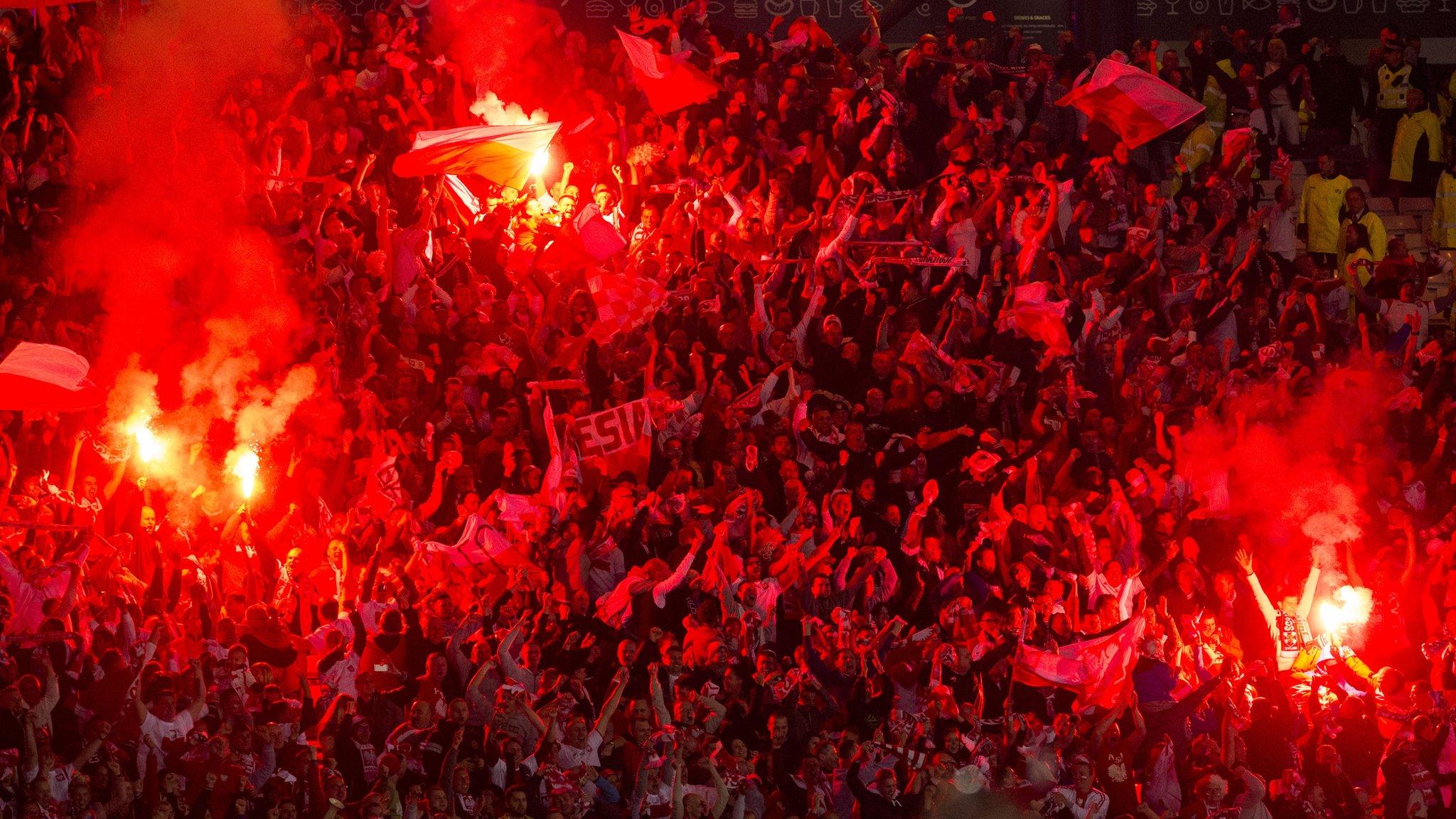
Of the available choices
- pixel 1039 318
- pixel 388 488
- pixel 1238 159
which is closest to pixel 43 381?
pixel 388 488

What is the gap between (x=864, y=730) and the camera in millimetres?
12859

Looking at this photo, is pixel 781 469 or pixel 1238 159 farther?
pixel 1238 159

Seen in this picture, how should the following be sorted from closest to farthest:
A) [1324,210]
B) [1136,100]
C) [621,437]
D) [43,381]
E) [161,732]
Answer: [161,732] → [43,381] → [621,437] → [1136,100] → [1324,210]

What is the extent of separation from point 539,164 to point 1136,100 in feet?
16.1

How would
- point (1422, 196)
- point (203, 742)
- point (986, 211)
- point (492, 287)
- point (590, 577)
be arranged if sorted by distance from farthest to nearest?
point (1422, 196), point (986, 211), point (492, 287), point (590, 577), point (203, 742)

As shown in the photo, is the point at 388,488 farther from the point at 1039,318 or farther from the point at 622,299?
the point at 1039,318

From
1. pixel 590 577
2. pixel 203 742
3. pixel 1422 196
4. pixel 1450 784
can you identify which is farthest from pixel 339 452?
pixel 1422 196

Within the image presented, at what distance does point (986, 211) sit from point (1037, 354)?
149cm

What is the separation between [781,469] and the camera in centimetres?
1440

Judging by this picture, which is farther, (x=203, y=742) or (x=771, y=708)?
(x=771, y=708)

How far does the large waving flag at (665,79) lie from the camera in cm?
1767

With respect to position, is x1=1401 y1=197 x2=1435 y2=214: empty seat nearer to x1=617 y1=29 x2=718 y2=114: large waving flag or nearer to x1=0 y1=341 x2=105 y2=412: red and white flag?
x1=617 y1=29 x2=718 y2=114: large waving flag

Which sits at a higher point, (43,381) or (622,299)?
(43,381)

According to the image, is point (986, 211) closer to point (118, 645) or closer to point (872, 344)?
point (872, 344)
